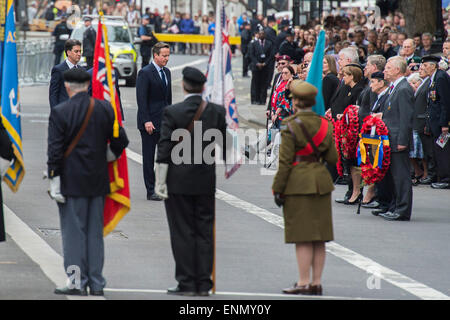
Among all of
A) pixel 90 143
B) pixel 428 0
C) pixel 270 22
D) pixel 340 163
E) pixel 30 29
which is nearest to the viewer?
pixel 90 143

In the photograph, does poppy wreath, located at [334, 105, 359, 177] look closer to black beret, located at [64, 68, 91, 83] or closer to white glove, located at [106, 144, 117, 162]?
white glove, located at [106, 144, 117, 162]

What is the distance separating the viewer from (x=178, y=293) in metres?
8.81

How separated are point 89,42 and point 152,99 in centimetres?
1599

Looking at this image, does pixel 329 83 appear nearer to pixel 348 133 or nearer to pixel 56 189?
pixel 348 133


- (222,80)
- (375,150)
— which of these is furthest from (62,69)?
(222,80)

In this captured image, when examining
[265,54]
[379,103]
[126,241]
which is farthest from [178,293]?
[265,54]

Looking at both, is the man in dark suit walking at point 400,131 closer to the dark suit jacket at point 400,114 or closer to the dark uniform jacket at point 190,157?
the dark suit jacket at point 400,114

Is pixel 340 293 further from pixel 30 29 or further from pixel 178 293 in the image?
pixel 30 29

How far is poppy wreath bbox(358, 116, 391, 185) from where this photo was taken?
1335cm

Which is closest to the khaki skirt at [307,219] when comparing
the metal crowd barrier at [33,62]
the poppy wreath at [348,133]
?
the poppy wreath at [348,133]

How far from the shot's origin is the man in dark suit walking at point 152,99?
13.9m

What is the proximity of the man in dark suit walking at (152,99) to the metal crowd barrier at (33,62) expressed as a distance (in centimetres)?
2084

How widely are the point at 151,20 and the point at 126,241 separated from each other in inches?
1802
